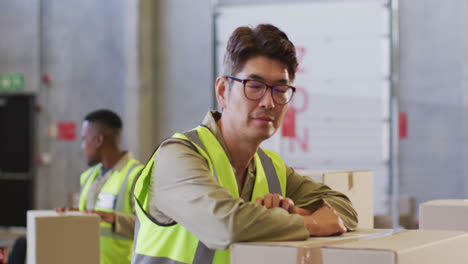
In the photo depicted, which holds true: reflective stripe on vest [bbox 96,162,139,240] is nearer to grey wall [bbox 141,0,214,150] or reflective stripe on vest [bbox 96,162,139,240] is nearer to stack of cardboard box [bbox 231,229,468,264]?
stack of cardboard box [bbox 231,229,468,264]

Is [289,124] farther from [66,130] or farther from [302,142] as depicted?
[66,130]

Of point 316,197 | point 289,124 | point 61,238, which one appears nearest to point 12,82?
point 289,124

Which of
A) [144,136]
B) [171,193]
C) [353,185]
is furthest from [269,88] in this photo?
[144,136]

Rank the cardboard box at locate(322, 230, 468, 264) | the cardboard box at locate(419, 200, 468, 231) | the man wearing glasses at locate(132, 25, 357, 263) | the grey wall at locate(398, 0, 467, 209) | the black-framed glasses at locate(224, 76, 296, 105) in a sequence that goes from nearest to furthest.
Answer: the cardboard box at locate(322, 230, 468, 264)
the man wearing glasses at locate(132, 25, 357, 263)
the black-framed glasses at locate(224, 76, 296, 105)
the cardboard box at locate(419, 200, 468, 231)
the grey wall at locate(398, 0, 467, 209)

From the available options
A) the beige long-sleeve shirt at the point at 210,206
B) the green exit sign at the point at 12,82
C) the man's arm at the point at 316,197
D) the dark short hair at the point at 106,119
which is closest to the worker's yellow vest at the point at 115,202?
the dark short hair at the point at 106,119

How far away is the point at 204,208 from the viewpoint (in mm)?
1809

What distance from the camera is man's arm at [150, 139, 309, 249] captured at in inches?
66.6

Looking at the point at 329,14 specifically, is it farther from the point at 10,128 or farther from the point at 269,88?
the point at 269,88

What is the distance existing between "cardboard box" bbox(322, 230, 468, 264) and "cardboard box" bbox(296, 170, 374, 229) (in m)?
0.97

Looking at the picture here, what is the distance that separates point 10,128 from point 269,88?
8.82 metres

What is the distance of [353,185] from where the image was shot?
9.60ft

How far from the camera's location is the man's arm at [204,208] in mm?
1690

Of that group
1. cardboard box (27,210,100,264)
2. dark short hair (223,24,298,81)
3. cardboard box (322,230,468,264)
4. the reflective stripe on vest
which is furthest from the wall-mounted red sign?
cardboard box (322,230,468,264)

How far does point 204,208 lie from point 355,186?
1.27 meters
